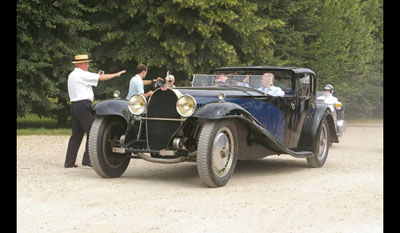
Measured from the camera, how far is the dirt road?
20.0 ft

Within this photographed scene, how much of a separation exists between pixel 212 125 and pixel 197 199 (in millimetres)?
1180

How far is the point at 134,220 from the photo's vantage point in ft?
20.5

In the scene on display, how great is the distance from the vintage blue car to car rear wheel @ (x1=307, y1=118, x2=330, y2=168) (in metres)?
0.09

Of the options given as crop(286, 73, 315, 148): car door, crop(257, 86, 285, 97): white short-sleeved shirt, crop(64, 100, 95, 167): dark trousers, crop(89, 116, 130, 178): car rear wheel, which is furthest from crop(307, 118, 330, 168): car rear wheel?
crop(64, 100, 95, 167): dark trousers

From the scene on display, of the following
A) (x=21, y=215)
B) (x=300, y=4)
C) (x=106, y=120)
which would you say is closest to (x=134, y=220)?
(x=21, y=215)

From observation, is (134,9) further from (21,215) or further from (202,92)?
(21,215)

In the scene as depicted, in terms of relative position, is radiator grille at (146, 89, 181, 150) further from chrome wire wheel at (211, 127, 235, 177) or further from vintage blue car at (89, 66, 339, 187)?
chrome wire wheel at (211, 127, 235, 177)

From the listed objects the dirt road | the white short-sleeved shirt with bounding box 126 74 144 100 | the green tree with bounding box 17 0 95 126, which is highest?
the green tree with bounding box 17 0 95 126

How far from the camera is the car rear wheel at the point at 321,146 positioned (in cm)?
1086

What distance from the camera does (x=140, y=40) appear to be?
20422mm

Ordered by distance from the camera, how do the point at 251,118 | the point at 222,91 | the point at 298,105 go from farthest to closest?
1. the point at 298,105
2. the point at 222,91
3. the point at 251,118

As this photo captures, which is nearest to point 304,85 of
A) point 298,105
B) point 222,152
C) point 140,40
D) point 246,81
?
point 298,105

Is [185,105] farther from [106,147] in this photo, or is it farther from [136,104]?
[106,147]

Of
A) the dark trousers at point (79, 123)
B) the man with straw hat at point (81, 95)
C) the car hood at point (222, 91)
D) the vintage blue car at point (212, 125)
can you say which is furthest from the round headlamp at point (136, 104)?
the dark trousers at point (79, 123)
